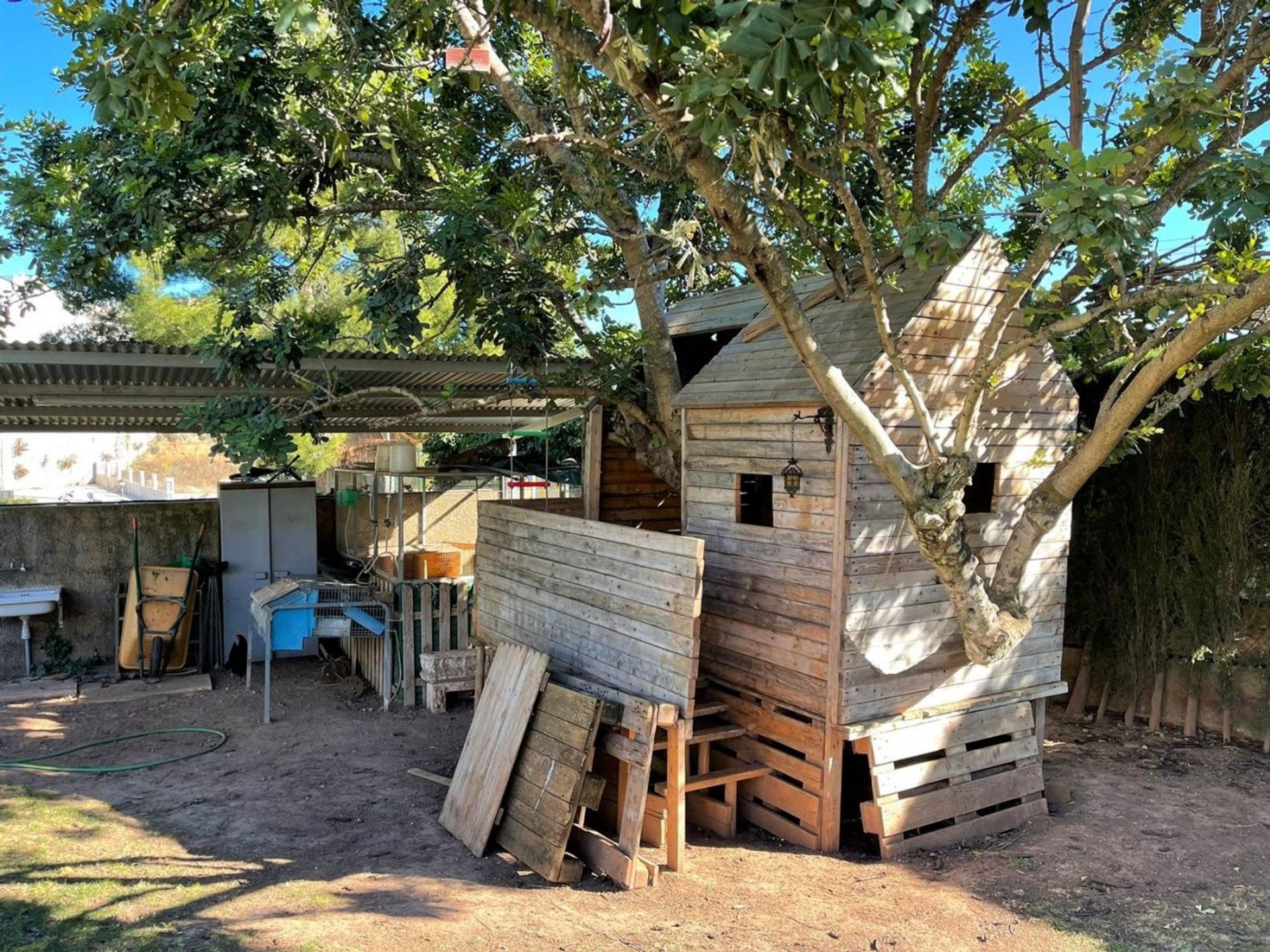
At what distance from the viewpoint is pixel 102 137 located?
26.2 ft

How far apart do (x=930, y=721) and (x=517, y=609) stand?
3585 millimetres

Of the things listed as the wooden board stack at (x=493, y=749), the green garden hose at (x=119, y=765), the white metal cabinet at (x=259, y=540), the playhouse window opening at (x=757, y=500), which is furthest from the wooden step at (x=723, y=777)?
the white metal cabinet at (x=259, y=540)

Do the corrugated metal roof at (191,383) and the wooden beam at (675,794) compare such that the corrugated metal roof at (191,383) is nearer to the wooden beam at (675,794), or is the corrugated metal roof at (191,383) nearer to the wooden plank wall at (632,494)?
the wooden plank wall at (632,494)

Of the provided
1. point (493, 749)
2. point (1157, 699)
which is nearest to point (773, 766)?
point (493, 749)

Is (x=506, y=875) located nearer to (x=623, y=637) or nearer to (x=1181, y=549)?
(x=623, y=637)

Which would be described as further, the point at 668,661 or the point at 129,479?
the point at 129,479

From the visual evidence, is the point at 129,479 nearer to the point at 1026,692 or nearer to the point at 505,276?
the point at 505,276

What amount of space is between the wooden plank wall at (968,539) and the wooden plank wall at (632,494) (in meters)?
3.46

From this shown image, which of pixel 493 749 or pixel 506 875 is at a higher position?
pixel 493 749

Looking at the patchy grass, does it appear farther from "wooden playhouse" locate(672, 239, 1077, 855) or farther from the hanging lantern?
the hanging lantern

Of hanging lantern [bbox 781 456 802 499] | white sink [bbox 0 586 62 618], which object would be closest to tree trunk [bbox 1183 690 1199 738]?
hanging lantern [bbox 781 456 802 499]

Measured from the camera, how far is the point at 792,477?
634cm

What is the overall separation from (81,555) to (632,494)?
672cm

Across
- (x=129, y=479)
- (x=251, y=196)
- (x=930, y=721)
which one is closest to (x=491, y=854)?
(x=930, y=721)
